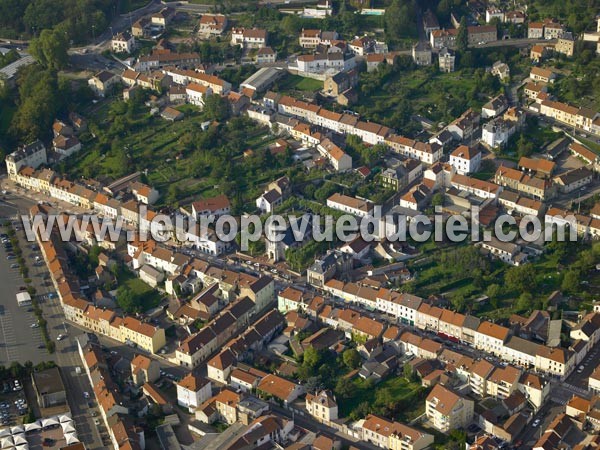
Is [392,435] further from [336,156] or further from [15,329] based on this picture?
[336,156]

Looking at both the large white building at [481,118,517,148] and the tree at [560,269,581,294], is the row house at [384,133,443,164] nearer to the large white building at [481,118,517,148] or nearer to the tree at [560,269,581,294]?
the large white building at [481,118,517,148]

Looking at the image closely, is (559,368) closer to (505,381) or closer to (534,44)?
(505,381)

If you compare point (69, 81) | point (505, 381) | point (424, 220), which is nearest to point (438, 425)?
point (505, 381)

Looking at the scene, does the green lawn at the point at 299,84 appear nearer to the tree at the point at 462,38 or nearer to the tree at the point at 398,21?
the tree at the point at 398,21

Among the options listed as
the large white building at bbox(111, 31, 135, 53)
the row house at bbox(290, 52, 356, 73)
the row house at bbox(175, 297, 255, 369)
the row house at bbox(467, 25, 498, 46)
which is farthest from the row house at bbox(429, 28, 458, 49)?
the row house at bbox(175, 297, 255, 369)

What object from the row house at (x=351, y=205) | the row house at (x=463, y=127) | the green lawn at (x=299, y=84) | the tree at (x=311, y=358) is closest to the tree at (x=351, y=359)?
the tree at (x=311, y=358)

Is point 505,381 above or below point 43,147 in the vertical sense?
below
